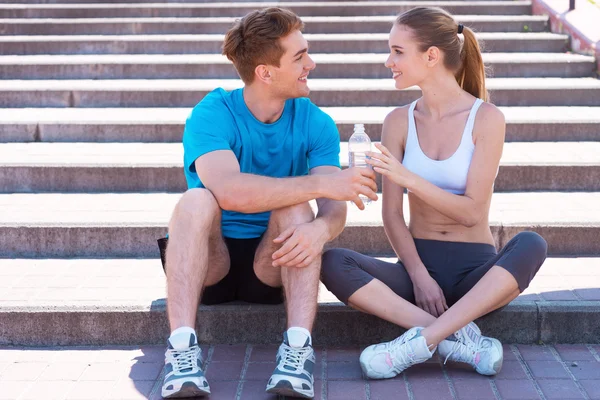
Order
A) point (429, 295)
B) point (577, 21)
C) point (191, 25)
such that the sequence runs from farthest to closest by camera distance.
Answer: point (191, 25)
point (577, 21)
point (429, 295)

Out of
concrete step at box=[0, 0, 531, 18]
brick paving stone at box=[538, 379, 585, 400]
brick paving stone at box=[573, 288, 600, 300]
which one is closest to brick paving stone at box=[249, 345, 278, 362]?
brick paving stone at box=[538, 379, 585, 400]

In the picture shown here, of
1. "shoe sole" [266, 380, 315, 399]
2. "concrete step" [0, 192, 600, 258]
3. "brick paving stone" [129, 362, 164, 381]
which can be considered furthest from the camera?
"concrete step" [0, 192, 600, 258]

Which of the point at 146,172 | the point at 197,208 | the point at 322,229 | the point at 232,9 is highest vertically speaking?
the point at 232,9

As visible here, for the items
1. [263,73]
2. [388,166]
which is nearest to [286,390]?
[388,166]

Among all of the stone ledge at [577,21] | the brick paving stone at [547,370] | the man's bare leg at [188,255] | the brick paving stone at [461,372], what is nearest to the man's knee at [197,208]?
the man's bare leg at [188,255]

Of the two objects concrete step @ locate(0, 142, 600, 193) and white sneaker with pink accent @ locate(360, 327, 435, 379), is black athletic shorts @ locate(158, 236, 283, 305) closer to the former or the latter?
white sneaker with pink accent @ locate(360, 327, 435, 379)

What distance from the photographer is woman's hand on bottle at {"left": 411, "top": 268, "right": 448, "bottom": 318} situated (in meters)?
3.42

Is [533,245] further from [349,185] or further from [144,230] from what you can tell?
[144,230]

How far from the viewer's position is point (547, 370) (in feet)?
11.1

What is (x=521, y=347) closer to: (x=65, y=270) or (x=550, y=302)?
(x=550, y=302)

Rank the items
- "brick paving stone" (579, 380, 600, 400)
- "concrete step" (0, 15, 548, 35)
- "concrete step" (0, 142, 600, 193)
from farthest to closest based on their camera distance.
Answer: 1. "concrete step" (0, 15, 548, 35)
2. "concrete step" (0, 142, 600, 193)
3. "brick paving stone" (579, 380, 600, 400)

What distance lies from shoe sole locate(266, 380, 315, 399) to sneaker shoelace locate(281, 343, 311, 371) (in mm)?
77

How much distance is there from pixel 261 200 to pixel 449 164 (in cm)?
84

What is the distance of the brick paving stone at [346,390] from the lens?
316 cm
